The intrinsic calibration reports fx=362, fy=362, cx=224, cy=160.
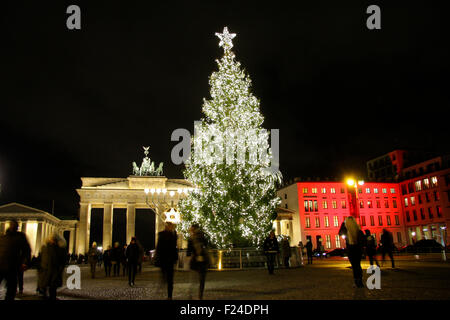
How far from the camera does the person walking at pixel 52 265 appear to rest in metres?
9.20

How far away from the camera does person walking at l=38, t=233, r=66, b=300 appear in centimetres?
920

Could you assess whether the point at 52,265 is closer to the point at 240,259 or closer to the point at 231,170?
the point at 240,259

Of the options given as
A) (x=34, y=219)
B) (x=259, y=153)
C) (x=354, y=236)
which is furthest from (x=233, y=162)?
(x=34, y=219)

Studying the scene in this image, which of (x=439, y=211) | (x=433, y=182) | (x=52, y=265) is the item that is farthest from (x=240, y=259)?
(x=433, y=182)

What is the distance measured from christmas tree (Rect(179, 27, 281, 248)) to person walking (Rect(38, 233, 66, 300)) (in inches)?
533

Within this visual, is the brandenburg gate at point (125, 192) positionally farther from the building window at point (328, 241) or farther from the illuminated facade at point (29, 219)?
the building window at point (328, 241)

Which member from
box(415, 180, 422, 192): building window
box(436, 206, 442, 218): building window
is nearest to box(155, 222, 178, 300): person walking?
box(436, 206, 442, 218): building window

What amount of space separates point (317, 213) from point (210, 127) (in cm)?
4938

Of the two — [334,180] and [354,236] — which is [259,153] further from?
[334,180]

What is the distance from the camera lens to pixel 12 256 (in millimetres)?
8211

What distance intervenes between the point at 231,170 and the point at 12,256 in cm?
1588

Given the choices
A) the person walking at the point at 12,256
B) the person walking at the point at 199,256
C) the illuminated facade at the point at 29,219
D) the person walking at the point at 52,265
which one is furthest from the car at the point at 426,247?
the illuminated facade at the point at 29,219

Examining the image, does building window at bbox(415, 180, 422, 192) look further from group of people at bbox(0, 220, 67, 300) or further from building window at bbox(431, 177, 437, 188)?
group of people at bbox(0, 220, 67, 300)

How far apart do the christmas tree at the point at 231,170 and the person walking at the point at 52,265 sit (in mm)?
13537
